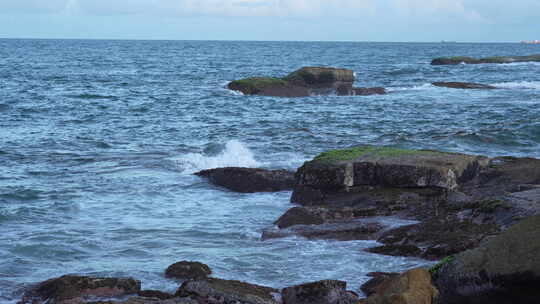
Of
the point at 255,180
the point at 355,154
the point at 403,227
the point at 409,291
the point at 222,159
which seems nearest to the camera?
the point at 409,291

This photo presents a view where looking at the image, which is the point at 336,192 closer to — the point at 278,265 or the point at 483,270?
the point at 278,265

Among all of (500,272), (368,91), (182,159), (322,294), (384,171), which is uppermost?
(500,272)

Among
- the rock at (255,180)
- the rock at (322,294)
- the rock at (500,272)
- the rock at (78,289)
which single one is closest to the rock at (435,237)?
the rock at (322,294)

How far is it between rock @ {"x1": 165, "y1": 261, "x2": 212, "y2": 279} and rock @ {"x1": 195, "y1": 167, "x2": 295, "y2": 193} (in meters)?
4.97

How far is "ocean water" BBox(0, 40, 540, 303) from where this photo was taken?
953 centimetres

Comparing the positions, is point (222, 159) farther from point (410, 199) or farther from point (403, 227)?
point (403, 227)

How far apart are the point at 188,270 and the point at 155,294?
0.86 meters

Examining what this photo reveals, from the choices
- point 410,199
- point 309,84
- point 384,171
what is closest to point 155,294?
point 410,199

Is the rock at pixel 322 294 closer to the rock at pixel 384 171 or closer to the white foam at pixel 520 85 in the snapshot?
the rock at pixel 384 171

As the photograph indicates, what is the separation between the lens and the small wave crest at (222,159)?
17031 mm

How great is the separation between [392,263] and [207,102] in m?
24.2

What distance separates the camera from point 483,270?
5957 mm

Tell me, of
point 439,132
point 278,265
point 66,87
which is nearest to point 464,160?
point 278,265

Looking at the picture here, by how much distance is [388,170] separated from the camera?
38.9 ft
